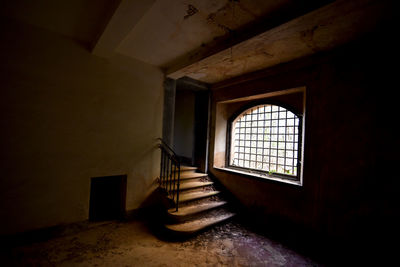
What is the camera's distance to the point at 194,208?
3.52 m

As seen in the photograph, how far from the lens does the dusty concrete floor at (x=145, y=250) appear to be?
91.4 inches

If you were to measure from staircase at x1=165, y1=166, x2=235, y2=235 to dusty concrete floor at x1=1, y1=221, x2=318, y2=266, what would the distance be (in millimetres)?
206

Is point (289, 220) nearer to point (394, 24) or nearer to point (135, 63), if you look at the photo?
point (394, 24)

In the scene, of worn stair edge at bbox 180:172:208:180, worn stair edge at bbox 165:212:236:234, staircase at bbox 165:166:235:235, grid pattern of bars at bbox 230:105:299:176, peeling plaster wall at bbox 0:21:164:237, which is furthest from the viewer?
worn stair edge at bbox 180:172:208:180

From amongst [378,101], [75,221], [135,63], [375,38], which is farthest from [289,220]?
[135,63]

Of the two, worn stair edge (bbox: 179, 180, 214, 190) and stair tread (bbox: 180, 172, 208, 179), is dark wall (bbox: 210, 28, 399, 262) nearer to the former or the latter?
worn stair edge (bbox: 179, 180, 214, 190)

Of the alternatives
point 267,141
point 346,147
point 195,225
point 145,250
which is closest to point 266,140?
point 267,141

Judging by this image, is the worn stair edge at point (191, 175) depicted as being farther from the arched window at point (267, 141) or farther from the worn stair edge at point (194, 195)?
the arched window at point (267, 141)

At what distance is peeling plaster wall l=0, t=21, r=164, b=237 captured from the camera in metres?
2.50

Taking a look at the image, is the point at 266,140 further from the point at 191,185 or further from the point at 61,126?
the point at 61,126

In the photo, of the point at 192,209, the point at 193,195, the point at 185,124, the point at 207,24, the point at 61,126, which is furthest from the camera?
the point at 185,124

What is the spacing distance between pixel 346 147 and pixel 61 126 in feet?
15.3

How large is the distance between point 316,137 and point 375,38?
1.59m

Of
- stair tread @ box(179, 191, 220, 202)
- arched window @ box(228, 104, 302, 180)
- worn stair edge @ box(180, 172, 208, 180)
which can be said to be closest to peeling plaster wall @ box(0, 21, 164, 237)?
stair tread @ box(179, 191, 220, 202)
